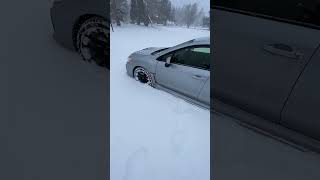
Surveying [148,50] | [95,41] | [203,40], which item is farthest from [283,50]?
[95,41]

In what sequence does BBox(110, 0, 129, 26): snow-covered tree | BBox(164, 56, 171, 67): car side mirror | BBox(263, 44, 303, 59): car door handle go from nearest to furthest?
BBox(110, 0, 129, 26): snow-covered tree < BBox(263, 44, 303, 59): car door handle < BBox(164, 56, 171, 67): car side mirror

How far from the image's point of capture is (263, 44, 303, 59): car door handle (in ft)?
5.95

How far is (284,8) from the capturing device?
5.91ft

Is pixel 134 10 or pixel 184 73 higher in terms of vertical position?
pixel 134 10

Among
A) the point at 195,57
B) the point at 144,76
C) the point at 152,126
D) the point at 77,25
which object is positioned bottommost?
the point at 152,126

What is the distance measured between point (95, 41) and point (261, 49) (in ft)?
3.07

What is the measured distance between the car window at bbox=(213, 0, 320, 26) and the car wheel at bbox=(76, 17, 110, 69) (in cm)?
62

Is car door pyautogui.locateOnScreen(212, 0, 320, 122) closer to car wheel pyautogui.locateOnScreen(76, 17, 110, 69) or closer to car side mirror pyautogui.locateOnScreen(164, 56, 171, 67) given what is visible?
car side mirror pyautogui.locateOnScreen(164, 56, 171, 67)

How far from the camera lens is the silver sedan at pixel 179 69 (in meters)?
1.88

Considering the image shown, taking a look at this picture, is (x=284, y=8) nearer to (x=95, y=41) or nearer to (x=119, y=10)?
(x=119, y=10)

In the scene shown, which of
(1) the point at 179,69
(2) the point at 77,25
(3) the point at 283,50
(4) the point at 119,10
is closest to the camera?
(4) the point at 119,10

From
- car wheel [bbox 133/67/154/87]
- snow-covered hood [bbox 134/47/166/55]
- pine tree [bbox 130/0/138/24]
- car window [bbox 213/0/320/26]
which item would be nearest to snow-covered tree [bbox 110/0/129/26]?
pine tree [bbox 130/0/138/24]

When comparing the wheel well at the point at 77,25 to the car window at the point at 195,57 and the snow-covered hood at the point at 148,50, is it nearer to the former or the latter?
the snow-covered hood at the point at 148,50

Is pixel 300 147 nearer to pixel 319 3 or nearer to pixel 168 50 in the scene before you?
pixel 319 3
